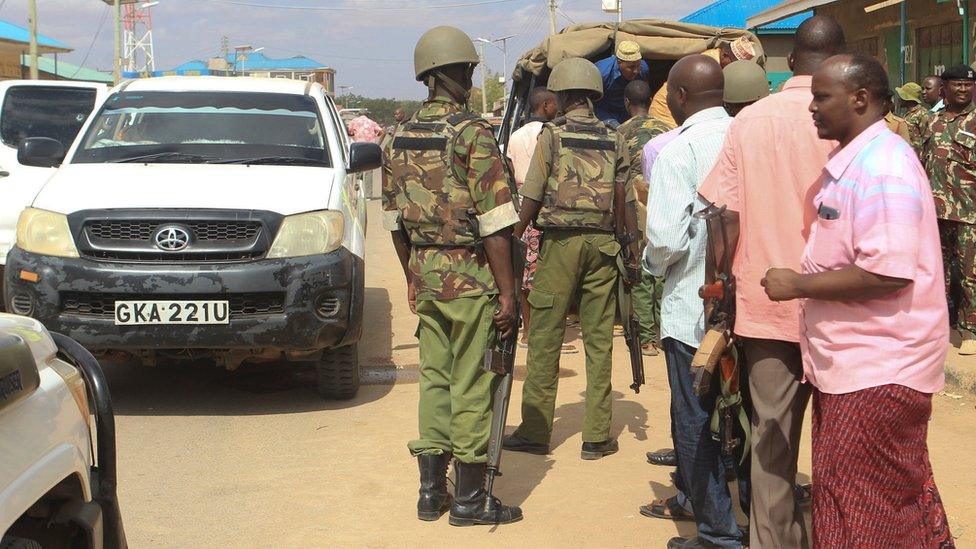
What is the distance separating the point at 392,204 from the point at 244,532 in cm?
145

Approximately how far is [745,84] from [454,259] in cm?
152

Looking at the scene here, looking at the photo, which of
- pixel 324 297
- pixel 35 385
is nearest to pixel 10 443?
pixel 35 385

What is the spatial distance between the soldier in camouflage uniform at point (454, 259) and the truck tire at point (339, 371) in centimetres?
187

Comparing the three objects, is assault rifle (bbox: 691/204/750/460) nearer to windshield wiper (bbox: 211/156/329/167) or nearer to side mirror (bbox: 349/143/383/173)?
side mirror (bbox: 349/143/383/173)

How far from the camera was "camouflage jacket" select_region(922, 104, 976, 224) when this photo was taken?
7.55 m

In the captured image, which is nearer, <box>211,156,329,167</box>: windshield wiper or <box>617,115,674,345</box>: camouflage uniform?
<box>211,156,329,167</box>: windshield wiper

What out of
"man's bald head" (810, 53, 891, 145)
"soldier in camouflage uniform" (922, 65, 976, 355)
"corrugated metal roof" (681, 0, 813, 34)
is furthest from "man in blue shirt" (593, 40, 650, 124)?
"corrugated metal roof" (681, 0, 813, 34)

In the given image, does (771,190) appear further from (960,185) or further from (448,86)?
(960,185)

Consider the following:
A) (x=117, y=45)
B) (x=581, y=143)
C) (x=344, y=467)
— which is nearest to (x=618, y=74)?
(x=581, y=143)

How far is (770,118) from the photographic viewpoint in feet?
11.9

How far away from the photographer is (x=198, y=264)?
19.8ft

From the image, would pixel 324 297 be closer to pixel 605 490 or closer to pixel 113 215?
pixel 113 215

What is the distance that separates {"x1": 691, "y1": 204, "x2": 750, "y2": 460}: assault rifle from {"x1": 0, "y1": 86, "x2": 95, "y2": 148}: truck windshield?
29.5 ft

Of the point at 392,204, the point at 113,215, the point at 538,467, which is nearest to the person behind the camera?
the point at 392,204
